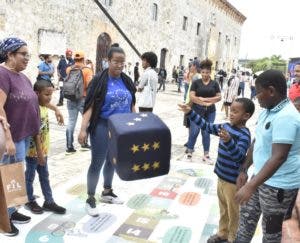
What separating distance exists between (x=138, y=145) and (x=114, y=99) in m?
0.82

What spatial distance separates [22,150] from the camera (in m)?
3.54

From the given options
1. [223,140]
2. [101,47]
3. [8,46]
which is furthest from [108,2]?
[223,140]

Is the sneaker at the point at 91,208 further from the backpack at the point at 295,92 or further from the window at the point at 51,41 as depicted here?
the window at the point at 51,41

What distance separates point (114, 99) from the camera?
405 centimetres

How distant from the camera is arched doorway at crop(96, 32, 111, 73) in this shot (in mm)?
20500

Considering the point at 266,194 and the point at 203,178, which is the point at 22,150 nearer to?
the point at 266,194

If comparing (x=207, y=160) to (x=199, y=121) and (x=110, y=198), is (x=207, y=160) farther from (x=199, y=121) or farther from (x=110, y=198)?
(x=199, y=121)

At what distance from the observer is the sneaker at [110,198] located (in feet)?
14.8

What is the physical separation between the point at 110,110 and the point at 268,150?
181cm

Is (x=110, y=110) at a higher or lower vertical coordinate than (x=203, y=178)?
higher

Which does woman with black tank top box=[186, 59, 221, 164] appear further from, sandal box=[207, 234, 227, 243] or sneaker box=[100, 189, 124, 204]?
sandal box=[207, 234, 227, 243]

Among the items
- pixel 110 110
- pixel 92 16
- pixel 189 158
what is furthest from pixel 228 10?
pixel 110 110

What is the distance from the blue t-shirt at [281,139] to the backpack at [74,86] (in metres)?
4.14

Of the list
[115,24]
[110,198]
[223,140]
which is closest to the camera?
[223,140]
